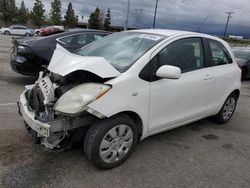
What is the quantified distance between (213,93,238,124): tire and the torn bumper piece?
9.20 ft

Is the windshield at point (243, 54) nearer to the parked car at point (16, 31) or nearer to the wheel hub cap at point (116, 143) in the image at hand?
the wheel hub cap at point (116, 143)

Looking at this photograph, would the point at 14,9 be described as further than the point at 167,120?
Yes

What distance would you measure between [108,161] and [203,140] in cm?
185

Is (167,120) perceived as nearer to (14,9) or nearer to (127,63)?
(127,63)

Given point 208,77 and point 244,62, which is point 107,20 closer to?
point 244,62

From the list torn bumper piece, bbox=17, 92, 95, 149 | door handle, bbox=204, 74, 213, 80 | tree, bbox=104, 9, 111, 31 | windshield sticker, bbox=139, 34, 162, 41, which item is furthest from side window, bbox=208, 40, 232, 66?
tree, bbox=104, 9, 111, 31

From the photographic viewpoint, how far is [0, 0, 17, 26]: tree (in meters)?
54.8

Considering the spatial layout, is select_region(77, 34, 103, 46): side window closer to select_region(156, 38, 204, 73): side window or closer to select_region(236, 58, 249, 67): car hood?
select_region(156, 38, 204, 73): side window

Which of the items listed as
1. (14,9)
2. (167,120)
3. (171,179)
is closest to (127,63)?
(167,120)

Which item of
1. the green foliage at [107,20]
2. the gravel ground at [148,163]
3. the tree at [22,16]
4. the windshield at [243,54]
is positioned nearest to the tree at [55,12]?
the tree at [22,16]

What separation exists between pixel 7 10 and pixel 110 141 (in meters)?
59.7

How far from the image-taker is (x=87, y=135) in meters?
3.05

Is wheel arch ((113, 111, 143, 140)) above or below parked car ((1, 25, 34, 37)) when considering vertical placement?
above

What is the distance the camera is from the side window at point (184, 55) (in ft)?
12.1
